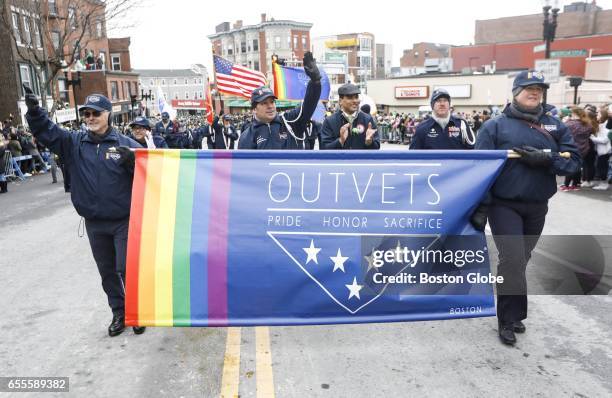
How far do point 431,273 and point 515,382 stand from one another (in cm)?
95

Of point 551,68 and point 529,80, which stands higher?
point 551,68

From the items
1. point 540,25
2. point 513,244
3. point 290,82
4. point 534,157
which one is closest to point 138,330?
point 513,244

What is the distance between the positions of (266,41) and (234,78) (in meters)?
71.9

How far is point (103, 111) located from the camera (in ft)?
14.3

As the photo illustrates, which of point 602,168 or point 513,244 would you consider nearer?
point 513,244

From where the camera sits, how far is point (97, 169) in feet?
14.1

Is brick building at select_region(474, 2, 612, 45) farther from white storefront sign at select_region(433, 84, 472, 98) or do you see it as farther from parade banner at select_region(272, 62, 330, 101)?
parade banner at select_region(272, 62, 330, 101)

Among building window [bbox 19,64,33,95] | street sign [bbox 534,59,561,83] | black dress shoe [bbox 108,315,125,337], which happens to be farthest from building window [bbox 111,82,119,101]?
black dress shoe [bbox 108,315,125,337]

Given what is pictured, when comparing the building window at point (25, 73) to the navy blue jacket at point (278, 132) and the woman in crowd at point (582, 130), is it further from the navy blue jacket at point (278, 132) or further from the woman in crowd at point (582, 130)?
the woman in crowd at point (582, 130)

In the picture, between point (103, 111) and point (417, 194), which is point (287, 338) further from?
point (103, 111)

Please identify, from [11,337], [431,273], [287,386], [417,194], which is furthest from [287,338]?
[11,337]

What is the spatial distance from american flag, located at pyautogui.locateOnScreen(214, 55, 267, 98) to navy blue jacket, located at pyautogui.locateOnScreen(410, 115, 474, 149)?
756 centimetres

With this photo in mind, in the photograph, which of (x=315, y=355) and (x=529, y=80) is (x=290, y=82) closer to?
(x=529, y=80)

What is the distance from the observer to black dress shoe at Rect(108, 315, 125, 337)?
4480 millimetres
